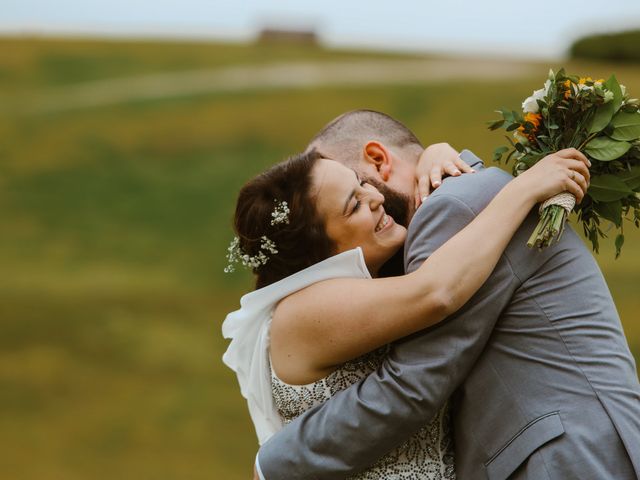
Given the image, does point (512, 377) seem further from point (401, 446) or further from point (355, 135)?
point (355, 135)

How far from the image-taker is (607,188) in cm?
317

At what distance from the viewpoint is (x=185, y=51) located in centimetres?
3098

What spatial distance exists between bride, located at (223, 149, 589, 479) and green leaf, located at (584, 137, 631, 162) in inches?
3.6

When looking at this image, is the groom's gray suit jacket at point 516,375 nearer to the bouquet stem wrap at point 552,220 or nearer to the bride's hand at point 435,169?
the bouquet stem wrap at point 552,220

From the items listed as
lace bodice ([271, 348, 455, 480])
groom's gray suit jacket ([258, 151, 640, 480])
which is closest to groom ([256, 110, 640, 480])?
groom's gray suit jacket ([258, 151, 640, 480])

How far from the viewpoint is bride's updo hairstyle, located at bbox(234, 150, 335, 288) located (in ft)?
11.0

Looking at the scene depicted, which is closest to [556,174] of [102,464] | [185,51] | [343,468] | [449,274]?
[449,274]

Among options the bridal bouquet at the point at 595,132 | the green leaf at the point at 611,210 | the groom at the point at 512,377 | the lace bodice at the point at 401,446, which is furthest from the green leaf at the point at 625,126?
the lace bodice at the point at 401,446

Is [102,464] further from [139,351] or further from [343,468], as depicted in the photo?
[343,468]

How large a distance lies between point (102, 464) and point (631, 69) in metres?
21.5

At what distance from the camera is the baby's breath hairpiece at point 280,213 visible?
10.9ft

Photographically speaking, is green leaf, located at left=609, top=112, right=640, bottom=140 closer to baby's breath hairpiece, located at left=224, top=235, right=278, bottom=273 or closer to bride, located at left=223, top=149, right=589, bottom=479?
bride, located at left=223, top=149, right=589, bottom=479

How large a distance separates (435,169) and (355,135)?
0.44 meters

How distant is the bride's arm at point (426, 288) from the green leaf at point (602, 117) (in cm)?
13
